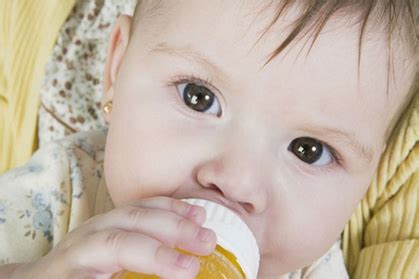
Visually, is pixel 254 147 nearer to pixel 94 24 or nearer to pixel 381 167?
pixel 381 167

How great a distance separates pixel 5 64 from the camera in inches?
61.4

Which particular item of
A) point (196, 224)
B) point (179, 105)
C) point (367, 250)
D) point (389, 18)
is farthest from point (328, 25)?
point (367, 250)

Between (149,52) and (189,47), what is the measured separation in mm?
84

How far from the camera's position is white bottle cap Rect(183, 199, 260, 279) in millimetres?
853

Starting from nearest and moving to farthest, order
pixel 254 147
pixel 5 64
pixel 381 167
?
pixel 254 147, pixel 381 167, pixel 5 64

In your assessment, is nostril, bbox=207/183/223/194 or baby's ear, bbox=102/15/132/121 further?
baby's ear, bbox=102/15/132/121

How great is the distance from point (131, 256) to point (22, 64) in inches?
33.6

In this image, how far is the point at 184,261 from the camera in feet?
2.54

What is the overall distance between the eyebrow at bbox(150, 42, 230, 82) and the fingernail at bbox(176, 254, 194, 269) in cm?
29

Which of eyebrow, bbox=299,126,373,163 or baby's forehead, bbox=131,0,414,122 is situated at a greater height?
baby's forehead, bbox=131,0,414,122

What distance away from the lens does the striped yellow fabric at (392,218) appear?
4.16 ft

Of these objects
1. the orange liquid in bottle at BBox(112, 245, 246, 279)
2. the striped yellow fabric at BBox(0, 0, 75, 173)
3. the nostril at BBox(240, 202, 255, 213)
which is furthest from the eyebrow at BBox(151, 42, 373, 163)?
the striped yellow fabric at BBox(0, 0, 75, 173)

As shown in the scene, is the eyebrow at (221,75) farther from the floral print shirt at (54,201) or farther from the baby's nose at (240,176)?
the floral print shirt at (54,201)

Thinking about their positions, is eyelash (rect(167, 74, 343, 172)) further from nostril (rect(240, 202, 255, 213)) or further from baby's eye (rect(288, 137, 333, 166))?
nostril (rect(240, 202, 255, 213))
